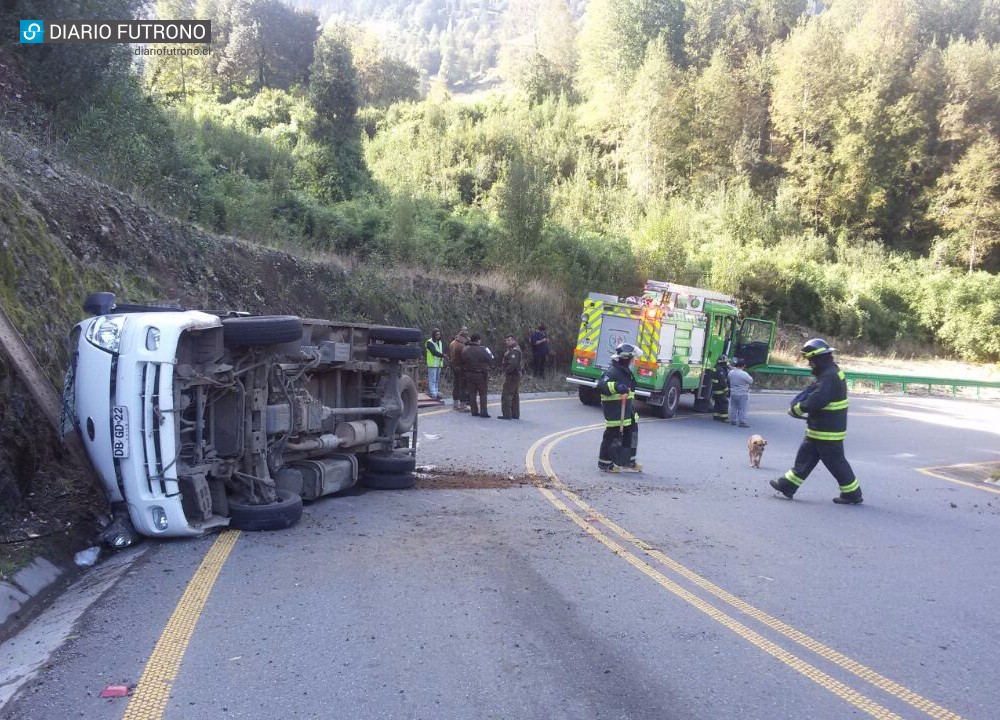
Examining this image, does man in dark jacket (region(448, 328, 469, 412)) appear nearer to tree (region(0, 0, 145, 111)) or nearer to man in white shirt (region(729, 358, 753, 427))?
man in white shirt (region(729, 358, 753, 427))

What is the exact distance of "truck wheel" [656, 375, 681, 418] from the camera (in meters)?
19.3

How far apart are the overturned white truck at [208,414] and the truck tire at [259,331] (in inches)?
0.4

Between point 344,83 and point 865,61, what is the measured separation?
3255 centimetres

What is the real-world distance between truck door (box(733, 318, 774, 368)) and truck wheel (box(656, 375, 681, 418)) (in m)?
2.57

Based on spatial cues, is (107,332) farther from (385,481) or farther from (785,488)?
(785,488)

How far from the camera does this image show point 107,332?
6.10 m

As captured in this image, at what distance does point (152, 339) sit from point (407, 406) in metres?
3.91

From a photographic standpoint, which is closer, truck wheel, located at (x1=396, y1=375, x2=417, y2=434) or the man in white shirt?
truck wheel, located at (x1=396, y1=375, x2=417, y2=434)

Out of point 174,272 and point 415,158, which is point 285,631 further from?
point 415,158

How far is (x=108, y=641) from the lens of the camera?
4395 millimetres

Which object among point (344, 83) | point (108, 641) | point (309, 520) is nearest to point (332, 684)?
→ point (108, 641)

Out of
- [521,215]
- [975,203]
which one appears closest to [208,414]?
[521,215]

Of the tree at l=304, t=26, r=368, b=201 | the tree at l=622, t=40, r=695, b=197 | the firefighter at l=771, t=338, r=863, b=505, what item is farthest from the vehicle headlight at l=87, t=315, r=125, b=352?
the tree at l=622, t=40, r=695, b=197

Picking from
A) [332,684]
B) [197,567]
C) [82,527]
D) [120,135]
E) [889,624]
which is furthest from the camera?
[120,135]
